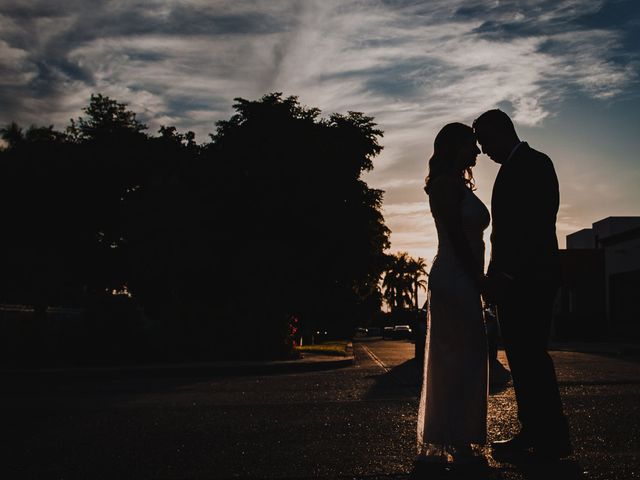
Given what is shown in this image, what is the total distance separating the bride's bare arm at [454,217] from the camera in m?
4.89

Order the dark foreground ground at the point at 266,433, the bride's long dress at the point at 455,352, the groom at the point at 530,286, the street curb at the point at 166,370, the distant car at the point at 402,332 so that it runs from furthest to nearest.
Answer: the distant car at the point at 402,332 → the street curb at the point at 166,370 → the groom at the point at 530,286 → the bride's long dress at the point at 455,352 → the dark foreground ground at the point at 266,433

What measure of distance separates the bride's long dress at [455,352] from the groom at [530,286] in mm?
149

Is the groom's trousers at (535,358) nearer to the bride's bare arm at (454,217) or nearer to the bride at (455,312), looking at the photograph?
the bride at (455,312)

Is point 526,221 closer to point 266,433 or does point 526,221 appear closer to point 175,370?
point 266,433

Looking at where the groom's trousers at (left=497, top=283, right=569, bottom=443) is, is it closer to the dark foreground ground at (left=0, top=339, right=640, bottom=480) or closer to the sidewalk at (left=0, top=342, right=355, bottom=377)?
the dark foreground ground at (left=0, top=339, right=640, bottom=480)

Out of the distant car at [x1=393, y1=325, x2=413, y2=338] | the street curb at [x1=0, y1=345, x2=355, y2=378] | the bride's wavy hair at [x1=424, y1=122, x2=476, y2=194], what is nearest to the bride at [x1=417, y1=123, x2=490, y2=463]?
the bride's wavy hair at [x1=424, y1=122, x2=476, y2=194]

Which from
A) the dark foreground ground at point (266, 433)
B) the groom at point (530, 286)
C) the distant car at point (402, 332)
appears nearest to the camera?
the dark foreground ground at point (266, 433)

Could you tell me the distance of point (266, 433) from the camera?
6.16 meters

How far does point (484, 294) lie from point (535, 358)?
50 cm

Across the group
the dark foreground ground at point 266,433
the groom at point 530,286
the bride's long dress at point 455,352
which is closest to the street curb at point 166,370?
the dark foreground ground at point 266,433

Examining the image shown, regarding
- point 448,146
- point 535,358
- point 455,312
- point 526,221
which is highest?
point 448,146

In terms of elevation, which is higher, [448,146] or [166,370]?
[448,146]

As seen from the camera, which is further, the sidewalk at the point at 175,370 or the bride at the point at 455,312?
the sidewalk at the point at 175,370

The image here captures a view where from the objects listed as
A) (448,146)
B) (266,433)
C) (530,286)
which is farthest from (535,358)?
(266,433)
